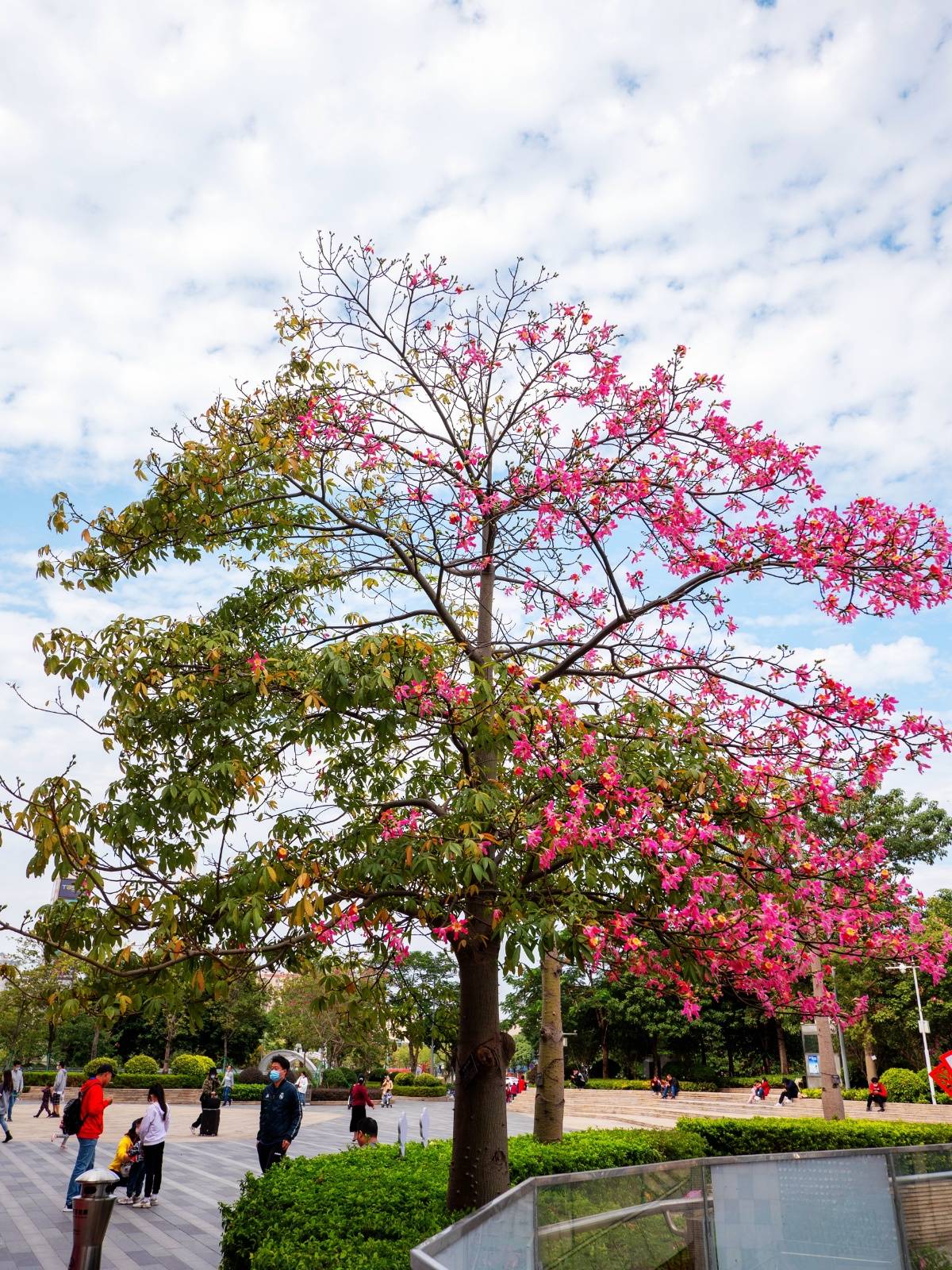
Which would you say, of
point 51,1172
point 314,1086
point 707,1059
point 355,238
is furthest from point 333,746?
point 707,1059

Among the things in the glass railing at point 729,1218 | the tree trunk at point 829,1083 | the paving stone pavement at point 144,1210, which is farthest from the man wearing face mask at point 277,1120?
the tree trunk at point 829,1083

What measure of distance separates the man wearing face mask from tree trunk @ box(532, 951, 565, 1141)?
10.4 ft

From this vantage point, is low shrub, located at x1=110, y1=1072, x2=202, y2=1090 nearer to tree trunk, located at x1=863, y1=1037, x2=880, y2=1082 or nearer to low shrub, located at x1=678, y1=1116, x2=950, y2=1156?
low shrub, located at x1=678, y1=1116, x2=950, y2=1156

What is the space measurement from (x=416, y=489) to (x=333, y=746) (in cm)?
249

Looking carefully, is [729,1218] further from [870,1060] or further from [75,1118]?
[870,1060]

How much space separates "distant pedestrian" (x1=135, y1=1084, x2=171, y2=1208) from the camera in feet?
38.3

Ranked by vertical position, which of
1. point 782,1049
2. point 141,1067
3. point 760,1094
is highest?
point 782,1049

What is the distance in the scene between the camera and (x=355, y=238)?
8969mm

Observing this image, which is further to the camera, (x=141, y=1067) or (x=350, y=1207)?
(x=141, y=1067)

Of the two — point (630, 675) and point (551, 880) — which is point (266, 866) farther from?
point (630, 675)

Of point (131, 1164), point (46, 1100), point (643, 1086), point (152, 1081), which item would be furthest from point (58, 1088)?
point (643, 1086)

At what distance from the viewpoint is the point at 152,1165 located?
1261 centimetres

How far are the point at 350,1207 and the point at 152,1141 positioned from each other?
639cm

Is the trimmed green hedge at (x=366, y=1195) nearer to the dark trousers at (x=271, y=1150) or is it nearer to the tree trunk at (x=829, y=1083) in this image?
the dark trousers at (x=271, y=1150)
